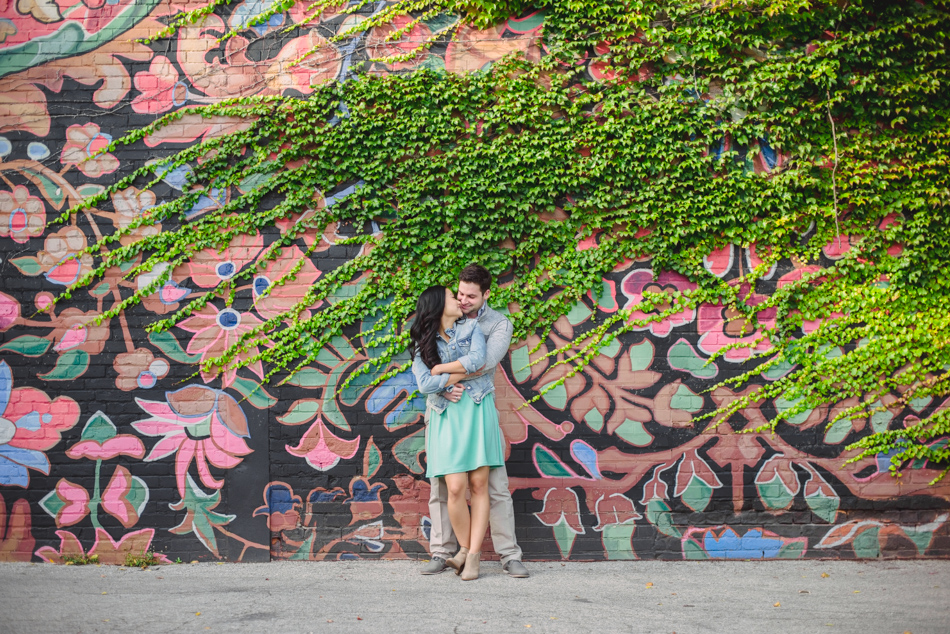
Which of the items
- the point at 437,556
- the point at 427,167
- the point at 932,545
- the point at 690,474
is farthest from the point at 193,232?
the point at 932,545

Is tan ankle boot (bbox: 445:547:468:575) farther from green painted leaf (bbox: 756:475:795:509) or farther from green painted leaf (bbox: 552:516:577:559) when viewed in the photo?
green painted leaf (bbox: 756:475:795:509)

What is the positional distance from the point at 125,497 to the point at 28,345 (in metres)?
1.28

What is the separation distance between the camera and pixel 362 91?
443 cm

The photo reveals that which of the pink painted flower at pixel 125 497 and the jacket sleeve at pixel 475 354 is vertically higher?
the jacket sleeve at pixel 475 354

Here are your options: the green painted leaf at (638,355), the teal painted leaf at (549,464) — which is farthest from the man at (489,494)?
the green painted leaf at (638,355)

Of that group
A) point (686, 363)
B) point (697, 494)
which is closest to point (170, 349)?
point (686, 363)

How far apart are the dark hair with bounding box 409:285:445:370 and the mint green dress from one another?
0.33 m

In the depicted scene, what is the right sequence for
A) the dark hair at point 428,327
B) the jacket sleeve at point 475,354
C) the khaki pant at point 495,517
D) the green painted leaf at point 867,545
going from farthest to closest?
the green painted leaf at point 867,545
the khaki pant at point 495,517
the dark hair at point 428,327
the jacket sleeve at point 475,354

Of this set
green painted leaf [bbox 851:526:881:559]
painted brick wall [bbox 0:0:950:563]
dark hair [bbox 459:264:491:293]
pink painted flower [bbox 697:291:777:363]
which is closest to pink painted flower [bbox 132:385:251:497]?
painted brick wall [bbox 0:0:950:563]

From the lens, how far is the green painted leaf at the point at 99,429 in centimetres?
442

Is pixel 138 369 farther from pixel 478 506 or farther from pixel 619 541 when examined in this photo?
pixel 619 541

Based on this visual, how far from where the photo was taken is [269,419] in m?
4.44

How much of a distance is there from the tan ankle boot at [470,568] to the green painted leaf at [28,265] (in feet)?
11.8

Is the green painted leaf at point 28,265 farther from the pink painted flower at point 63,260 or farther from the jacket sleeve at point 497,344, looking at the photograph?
the jacket sleeve at point 497,344
